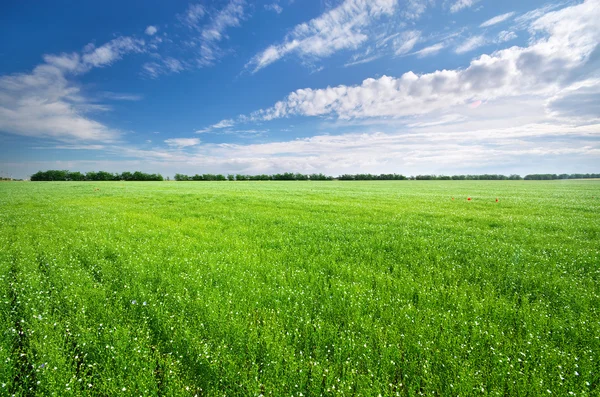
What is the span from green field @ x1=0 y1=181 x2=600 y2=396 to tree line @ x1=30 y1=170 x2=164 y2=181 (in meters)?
142

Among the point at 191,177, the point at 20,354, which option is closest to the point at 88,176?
the point at 191,177

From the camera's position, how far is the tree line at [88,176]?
4635 inches

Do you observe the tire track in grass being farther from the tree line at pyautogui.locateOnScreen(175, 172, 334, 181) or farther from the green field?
the tree line at pyautogui.locateOnScreen(175, 172, 334, 181)

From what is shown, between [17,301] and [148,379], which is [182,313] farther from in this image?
[17,301]

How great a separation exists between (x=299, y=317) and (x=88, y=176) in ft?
515

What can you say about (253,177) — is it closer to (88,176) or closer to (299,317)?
(88,176)

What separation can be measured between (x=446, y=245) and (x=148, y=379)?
10059 mm

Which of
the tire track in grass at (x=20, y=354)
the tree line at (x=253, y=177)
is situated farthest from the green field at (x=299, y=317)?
the tree line at (x=253, y=177)

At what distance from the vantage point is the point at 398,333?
15.5 ft

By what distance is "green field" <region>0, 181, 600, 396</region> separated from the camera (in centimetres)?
382

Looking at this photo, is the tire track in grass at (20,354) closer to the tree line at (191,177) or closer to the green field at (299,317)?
the green field at (299,317)

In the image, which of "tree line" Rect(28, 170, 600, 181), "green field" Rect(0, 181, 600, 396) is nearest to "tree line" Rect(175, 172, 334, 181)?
"tree line" Rect(28, 170, 600, 181)

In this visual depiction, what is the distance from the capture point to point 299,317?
5250mm

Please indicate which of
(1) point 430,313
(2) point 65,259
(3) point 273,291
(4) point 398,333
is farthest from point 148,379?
(2) point 65,259
